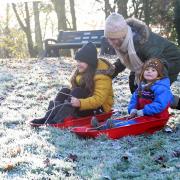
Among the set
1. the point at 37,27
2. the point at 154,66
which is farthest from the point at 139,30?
the point at 37,27

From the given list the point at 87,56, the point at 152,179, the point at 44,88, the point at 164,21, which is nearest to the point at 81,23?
the point at 164,21

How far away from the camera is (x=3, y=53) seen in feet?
94.4

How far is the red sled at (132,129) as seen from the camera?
4.79m

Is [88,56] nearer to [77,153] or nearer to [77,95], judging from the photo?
[77,95]

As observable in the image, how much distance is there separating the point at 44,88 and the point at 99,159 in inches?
191

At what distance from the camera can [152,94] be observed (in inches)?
200

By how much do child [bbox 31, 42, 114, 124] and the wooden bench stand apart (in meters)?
8.33

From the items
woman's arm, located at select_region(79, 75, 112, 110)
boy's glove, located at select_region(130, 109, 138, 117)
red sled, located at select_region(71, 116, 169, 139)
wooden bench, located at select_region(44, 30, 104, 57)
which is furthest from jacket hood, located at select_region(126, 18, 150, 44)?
wooden bench, located at select_region(44, 30, 104, 57)

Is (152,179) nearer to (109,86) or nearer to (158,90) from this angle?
(158,90)

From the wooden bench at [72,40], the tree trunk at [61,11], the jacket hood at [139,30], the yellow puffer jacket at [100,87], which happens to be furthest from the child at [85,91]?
the tree trunk at [61,11]

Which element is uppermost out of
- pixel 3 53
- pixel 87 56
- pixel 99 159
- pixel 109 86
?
pixel 87 56

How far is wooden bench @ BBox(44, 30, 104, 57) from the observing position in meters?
14.1

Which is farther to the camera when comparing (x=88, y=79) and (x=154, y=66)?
(x=88, y=79)

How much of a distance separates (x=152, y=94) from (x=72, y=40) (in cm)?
982
